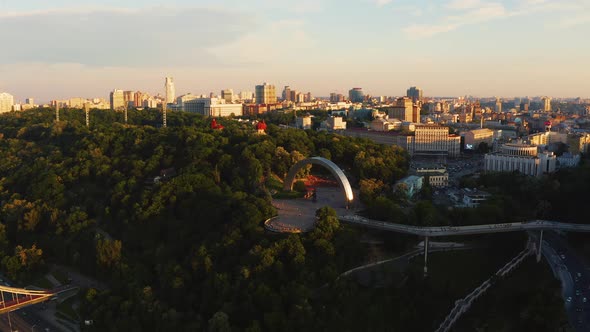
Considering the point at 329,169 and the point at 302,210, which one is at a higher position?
the point at 329,169

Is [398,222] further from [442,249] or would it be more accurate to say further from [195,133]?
[195,133]

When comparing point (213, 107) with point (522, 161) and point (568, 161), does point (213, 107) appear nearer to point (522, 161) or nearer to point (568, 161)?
point (522, 161)

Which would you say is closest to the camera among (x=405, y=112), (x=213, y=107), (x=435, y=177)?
(x=435, y=177)

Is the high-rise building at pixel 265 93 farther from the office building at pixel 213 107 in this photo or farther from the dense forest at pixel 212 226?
the dense forest at pixel 212 226

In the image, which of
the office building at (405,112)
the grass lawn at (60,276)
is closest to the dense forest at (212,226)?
the grass lawn at (60,276)

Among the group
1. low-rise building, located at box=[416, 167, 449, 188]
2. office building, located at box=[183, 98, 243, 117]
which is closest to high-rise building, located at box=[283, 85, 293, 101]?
office building, located at box=[183, 98, 243, 117]

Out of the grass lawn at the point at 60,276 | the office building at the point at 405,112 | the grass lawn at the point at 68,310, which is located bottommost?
the grass lawn at the point at 68,310

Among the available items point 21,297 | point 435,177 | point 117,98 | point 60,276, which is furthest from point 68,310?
point 117,98

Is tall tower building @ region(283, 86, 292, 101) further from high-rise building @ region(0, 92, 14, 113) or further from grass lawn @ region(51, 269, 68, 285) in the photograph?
grass lawn @ region(51, 269, 68, 285)

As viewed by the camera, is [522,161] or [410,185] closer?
[410,185]
